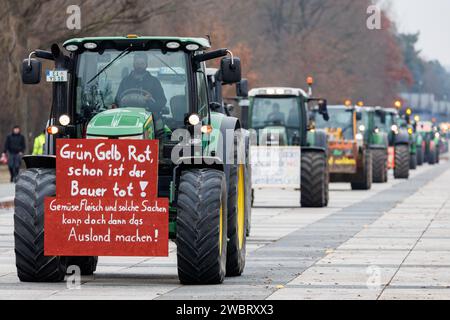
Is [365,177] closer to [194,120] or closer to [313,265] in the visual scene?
[313,265]

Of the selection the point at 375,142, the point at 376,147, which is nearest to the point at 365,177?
the point at 376,147

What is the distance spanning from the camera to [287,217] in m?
31.6

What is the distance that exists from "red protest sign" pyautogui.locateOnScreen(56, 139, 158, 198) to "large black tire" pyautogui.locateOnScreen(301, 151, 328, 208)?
1836 centimetres

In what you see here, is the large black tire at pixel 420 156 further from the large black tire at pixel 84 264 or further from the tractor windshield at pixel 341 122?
the large black tire at pixel 84 264

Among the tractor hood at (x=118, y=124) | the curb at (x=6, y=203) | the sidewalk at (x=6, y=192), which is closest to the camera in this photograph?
the tractor hood at (x=118, y=124)

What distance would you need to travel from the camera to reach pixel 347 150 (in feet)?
147

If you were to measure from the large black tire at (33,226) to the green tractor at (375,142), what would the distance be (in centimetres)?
3407

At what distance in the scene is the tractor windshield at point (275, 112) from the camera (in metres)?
37.7

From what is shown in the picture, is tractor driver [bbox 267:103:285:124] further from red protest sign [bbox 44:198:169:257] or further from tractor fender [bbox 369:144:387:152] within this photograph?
red protest sign [bbox 44:198:169:257]

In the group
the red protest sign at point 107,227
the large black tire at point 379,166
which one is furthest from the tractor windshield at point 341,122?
the red protest sign at point 107,227

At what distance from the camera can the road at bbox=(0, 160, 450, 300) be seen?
1577 centimetres

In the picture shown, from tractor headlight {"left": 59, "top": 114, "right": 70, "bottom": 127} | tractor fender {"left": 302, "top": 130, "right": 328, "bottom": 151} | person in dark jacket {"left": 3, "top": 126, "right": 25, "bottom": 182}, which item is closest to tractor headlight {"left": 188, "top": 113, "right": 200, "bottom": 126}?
tractor headlight {"left": 59, "top": 114, "right": 70, "bottom": 127}

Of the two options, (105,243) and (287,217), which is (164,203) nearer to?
(105,243)

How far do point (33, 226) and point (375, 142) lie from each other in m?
35.7
